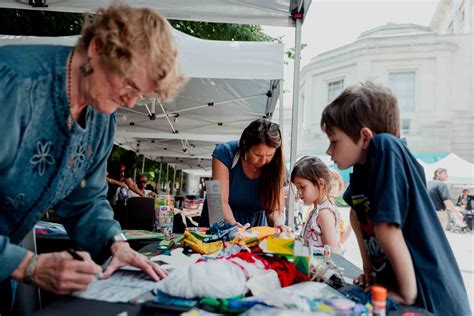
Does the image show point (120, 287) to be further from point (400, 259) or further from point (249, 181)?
point (249, 181)

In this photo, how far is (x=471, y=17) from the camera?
67.2 feet

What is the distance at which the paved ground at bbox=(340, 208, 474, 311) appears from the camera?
18.3ft

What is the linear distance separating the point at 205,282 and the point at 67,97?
0.69 metres

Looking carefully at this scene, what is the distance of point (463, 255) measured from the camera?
816 centimetres

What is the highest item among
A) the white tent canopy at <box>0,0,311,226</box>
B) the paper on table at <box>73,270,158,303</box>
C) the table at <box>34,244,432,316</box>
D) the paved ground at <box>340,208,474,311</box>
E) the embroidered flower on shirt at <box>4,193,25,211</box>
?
the white tent canopy at <box>0,0,311,226</box>

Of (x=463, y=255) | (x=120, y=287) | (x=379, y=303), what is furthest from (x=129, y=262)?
(x=463, y=255)

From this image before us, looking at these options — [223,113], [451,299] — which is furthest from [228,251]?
[223,113]

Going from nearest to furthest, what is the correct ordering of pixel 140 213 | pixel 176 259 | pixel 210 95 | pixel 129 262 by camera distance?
pixel 129 262 < pixel 176 259 < pixel 140 213 < pixel 210 95

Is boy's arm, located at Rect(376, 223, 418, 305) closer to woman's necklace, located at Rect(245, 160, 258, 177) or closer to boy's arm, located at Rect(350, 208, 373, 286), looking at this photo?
boy's arm, located at Rect(350, 208, 373, 286)

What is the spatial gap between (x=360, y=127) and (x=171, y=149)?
883cm

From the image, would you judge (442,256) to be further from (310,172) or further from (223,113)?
(223,113)

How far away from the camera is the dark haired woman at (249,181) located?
251 cm

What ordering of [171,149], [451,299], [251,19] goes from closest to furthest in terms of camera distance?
1. [451,299]
2. [251,19]
3. [171,149]

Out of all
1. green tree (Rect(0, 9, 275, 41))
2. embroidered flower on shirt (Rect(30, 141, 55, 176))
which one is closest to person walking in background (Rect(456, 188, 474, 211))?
green tree (Rect(0, 9, 275, 41))
